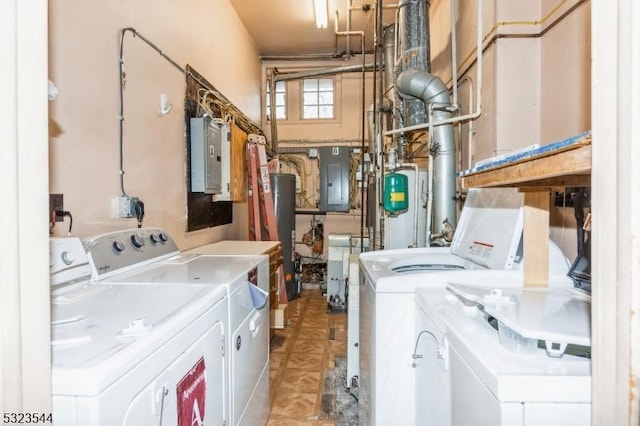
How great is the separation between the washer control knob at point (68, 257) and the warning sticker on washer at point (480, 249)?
1703 millimetres

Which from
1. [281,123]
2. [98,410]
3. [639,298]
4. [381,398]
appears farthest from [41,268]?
[281,123]

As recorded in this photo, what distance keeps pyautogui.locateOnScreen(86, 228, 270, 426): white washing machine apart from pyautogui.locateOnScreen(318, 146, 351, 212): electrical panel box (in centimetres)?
332

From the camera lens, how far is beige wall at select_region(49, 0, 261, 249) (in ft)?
5.25

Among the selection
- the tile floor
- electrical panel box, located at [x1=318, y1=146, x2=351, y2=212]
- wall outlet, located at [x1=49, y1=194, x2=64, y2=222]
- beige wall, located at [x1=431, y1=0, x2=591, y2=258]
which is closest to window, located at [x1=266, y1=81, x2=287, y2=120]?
electrical panel box, located at [x1=318, y1=146, x2=351, y2=212]

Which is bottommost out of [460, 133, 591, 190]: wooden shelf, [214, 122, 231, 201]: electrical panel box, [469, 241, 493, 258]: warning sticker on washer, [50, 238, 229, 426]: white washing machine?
[50, 238, 229, 426]: white washing machine

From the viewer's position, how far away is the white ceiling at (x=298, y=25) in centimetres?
422

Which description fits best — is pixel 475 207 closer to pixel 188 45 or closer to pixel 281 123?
pixel 188 45

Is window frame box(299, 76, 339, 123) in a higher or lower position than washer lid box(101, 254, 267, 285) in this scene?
higher

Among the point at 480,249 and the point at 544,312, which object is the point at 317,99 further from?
the point at 544,312

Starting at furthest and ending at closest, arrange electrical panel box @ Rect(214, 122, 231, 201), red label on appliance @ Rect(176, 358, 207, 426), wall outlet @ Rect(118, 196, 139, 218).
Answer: electrical panel box @ Rect(214, 122, 231, 201) < wall outlet @ Rect(118, 196, 139, 218) < red label on appliance @ Rect(176, 358, 207, 426)

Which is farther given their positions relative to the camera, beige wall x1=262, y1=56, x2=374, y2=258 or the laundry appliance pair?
beige wall x1=262, y1=56, x2=374, y2=258

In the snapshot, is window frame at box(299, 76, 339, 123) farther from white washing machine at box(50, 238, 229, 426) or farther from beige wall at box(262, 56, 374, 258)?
white washing machine at box(50, 238, 229, 426)

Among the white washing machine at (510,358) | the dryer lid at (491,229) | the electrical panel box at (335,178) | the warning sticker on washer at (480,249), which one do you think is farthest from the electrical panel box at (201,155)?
the electrical panel box at (335,178)

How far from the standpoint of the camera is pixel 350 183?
5.59 metres
